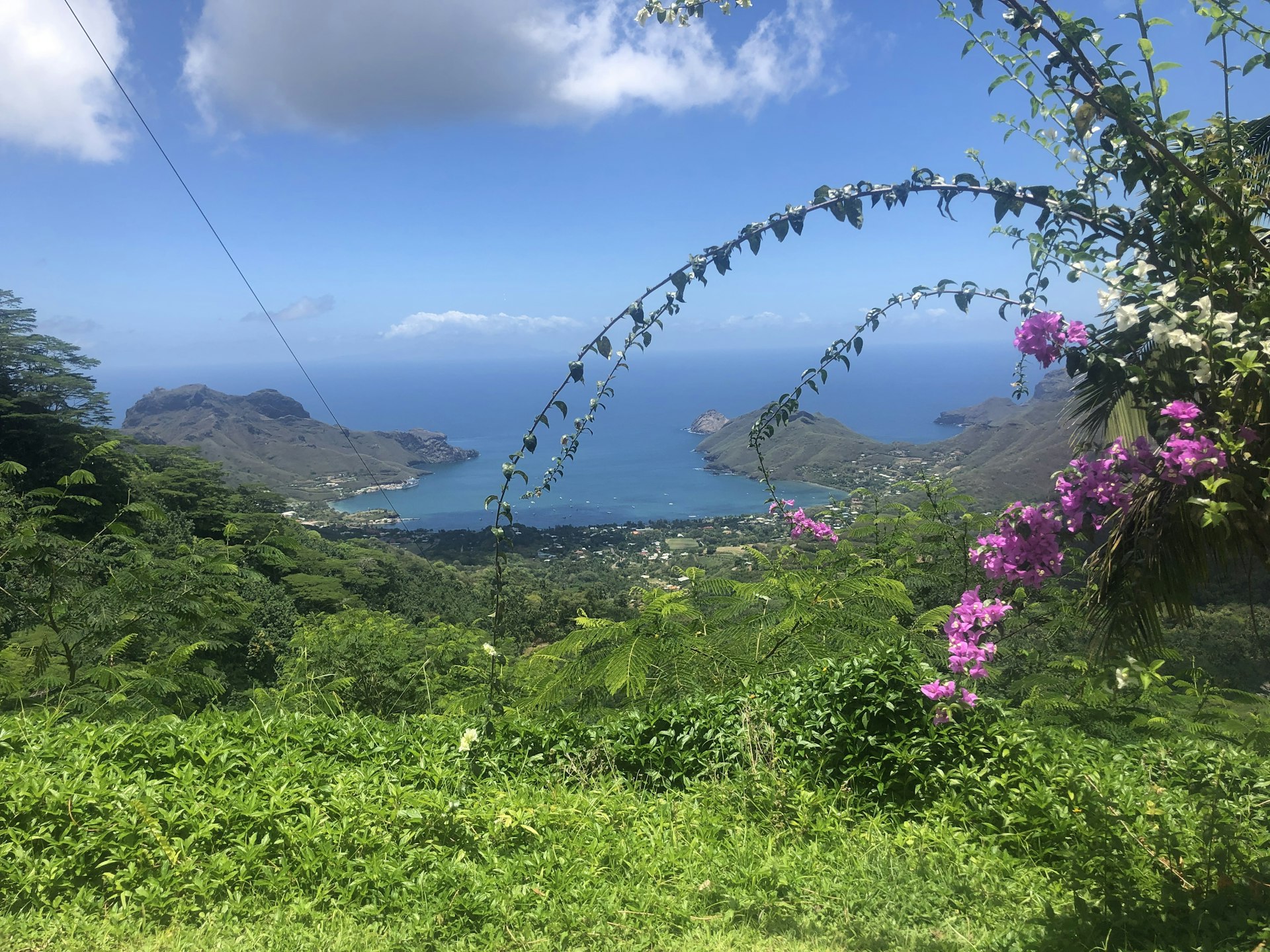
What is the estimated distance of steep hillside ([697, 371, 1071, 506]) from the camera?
8359 mm

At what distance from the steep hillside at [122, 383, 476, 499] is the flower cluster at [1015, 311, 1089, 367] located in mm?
61764

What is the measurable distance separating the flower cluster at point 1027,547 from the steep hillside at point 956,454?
14 centimetres

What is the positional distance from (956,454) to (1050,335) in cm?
2192

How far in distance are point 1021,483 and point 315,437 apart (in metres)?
78.2

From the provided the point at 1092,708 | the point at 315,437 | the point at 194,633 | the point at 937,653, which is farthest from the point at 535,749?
the point at 315,437

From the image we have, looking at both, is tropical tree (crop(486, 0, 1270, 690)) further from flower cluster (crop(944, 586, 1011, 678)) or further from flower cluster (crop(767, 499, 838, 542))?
flower cluster (crop(767, 499, 838, 542))

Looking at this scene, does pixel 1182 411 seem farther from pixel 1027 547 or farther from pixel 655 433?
pixel 655 433

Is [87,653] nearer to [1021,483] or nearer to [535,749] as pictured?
[535,749]

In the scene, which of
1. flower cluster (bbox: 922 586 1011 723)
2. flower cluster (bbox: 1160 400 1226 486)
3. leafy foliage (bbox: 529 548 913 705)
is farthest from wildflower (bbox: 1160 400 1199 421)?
leafy foliage (bbox: 529 548 913 705)

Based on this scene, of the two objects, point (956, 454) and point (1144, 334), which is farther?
point (956, 454)

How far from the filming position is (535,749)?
3.44 m

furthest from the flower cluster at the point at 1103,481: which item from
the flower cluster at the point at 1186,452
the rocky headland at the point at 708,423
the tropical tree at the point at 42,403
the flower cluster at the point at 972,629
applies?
the rocky headland at the point at 708,423

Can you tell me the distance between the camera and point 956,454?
22.1 metres

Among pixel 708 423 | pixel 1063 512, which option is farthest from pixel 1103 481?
pixel 708 423
